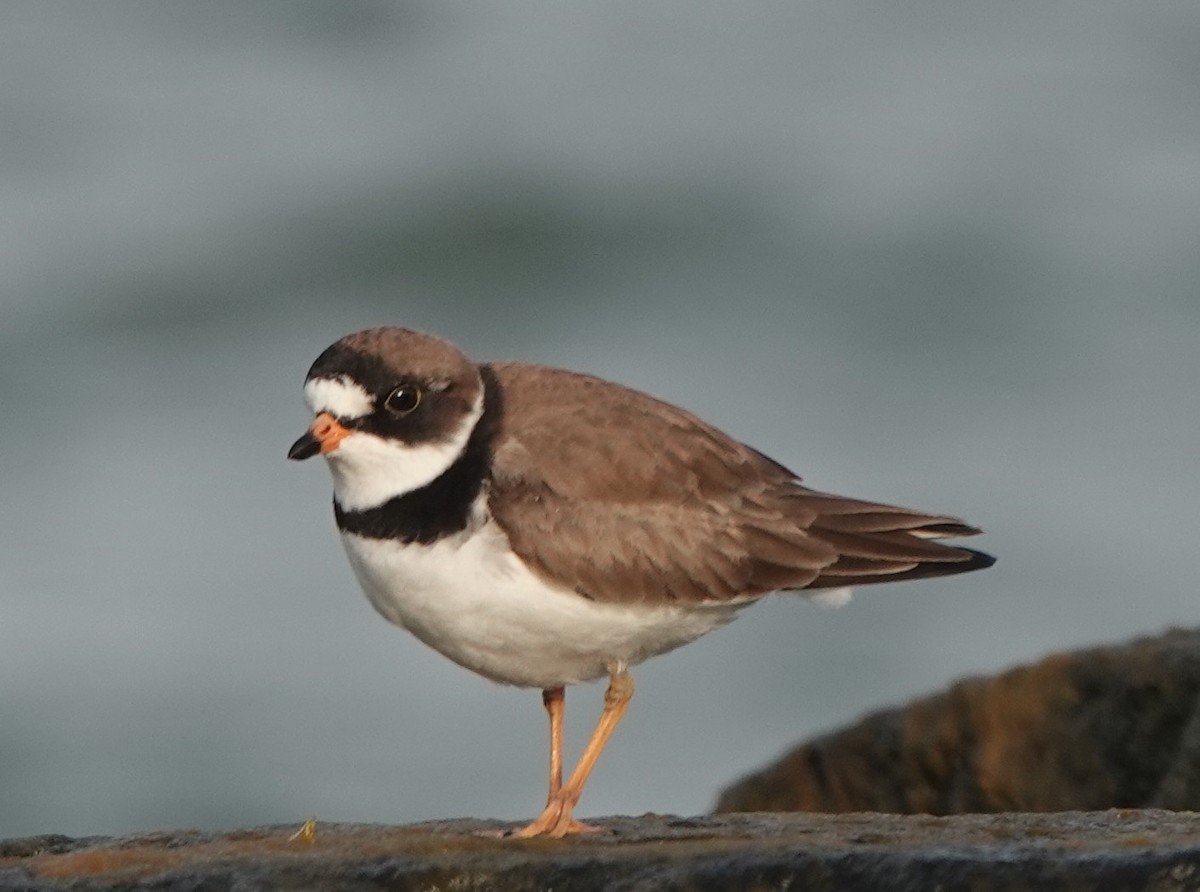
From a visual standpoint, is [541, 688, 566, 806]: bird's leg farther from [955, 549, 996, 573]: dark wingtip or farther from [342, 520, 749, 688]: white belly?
[955, 549, 996, 573]: dark wingtip

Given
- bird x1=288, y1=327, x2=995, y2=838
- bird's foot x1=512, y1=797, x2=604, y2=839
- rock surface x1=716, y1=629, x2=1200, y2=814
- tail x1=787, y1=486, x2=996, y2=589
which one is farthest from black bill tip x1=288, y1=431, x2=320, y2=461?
rock surface x1=716, y1=629, x2=1200, y2=814

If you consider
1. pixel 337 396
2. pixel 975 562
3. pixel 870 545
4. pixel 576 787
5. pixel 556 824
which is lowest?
pixel 556 824

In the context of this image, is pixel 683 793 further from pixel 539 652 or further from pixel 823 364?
pixel 539 652

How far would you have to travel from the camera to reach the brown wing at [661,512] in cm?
675

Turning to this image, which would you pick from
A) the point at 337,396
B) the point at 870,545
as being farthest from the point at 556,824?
the point at 870,545

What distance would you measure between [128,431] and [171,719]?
367cm

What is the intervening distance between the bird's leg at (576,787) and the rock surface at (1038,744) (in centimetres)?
207

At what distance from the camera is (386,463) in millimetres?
6762

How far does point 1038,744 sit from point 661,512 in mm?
2331

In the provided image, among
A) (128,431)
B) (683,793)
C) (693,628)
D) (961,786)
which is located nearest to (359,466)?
(693,628)

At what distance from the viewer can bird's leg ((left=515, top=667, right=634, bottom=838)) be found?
649 cm

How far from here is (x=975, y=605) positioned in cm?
1666

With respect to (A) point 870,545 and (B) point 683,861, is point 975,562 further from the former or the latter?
(B) point 683,861

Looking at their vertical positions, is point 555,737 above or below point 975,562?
below
